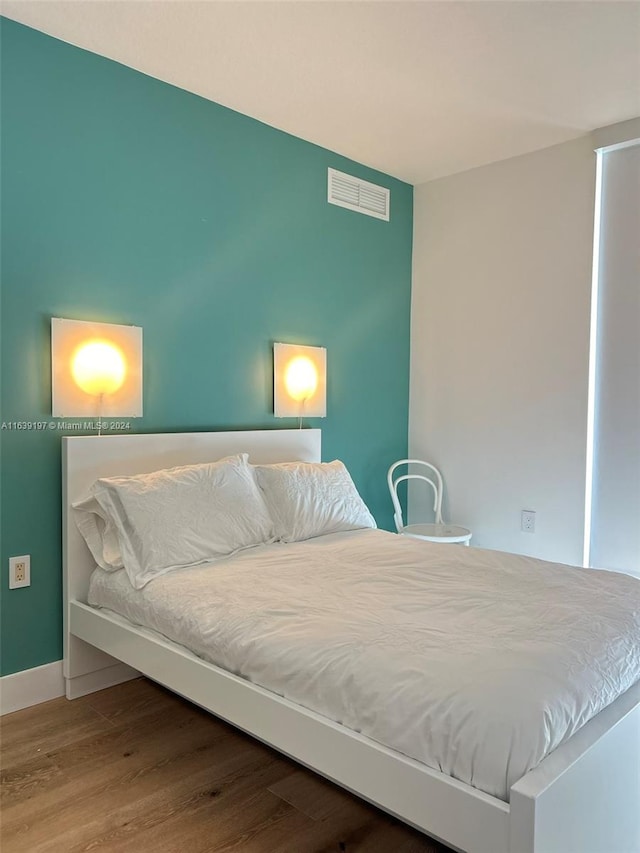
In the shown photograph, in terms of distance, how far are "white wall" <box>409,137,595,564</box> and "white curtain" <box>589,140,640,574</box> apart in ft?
0.27

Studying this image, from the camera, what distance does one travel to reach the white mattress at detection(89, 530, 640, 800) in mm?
1274

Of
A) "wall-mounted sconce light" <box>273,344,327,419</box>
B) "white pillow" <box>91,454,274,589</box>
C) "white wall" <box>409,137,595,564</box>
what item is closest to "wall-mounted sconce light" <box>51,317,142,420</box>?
"white pillow" <box>91,454,274,589</box>

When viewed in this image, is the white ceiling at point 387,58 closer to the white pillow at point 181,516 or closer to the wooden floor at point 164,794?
the white pillow at point 181,516

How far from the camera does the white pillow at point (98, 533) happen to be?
2.35m

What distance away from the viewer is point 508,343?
364 cm

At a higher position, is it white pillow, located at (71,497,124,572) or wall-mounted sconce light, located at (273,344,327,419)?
wall-mounted sconce light, located at (273,344,327,419)

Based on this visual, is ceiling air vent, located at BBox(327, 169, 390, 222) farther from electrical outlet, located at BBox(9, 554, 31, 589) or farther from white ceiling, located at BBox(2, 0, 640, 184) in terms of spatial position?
electrical outlet, located at BBox(9, 554, 31, 589)

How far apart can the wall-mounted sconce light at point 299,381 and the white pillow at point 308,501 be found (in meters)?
0.43

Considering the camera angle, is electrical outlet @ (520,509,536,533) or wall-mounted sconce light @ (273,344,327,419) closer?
wall-mounted sconce light @ (273,344,327,419)

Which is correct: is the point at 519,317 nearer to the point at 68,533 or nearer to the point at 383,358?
the point at 383,358

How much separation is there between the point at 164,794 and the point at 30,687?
0.87 m

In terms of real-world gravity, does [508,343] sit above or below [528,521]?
above

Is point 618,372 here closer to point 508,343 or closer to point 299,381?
point 508,343

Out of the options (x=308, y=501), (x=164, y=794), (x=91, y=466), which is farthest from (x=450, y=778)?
(x=91, y=466)
